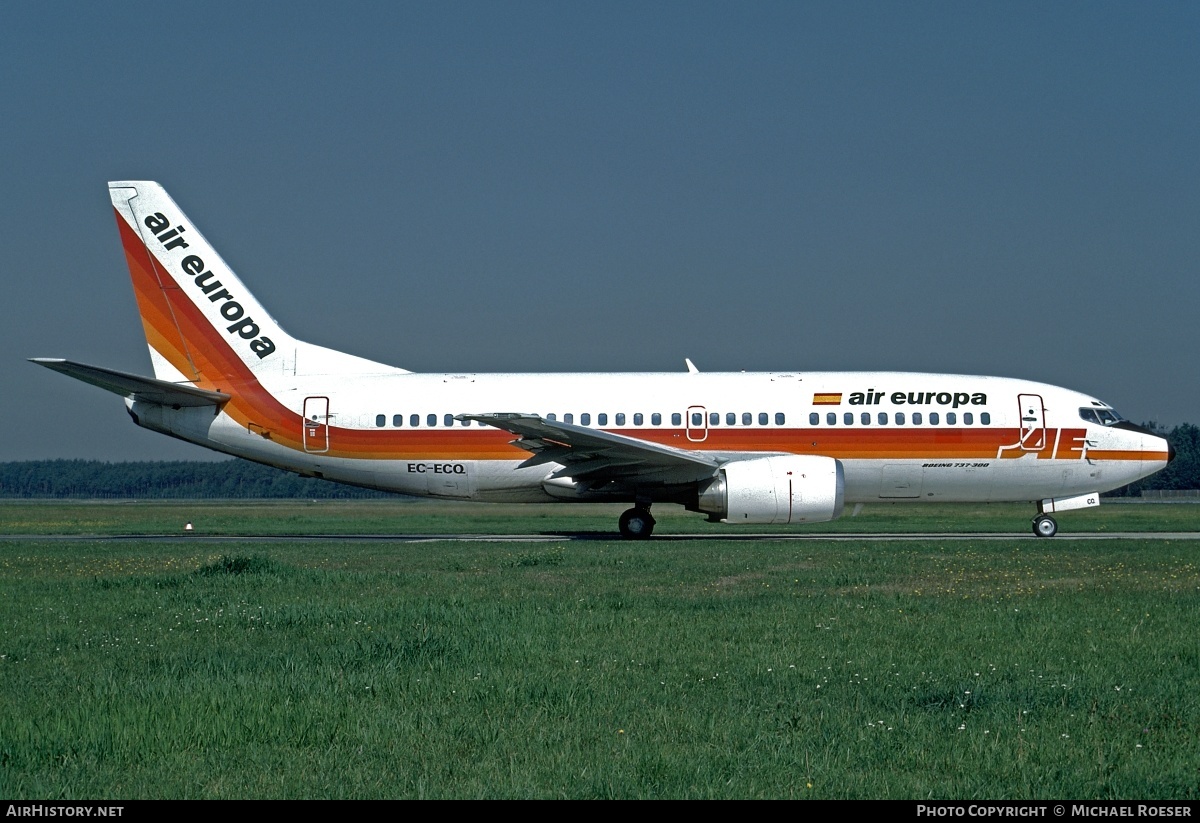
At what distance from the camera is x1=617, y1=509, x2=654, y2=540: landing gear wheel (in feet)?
86.8

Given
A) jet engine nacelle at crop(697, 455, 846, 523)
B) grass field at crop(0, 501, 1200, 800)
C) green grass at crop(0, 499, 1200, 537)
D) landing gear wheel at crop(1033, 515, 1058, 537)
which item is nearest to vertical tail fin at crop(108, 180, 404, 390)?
green grass at crop(0, 499, 1200, 537)

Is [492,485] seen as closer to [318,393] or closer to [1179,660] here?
[318,393]

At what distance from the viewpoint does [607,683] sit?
8.61 meters

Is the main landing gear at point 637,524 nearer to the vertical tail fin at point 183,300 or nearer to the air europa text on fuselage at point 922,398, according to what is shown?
the air europa text on fuselage at point 922,398

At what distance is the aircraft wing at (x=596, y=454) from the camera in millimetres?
23891

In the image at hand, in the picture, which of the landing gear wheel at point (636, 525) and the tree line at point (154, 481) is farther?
the tree line at point (154, 481)

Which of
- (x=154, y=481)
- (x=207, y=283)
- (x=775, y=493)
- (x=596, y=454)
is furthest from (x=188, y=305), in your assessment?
(x=154, y=481)

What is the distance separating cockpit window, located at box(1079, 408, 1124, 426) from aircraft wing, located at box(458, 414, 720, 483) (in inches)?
338

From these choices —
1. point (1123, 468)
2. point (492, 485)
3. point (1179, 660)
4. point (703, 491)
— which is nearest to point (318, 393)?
point (492, 485)

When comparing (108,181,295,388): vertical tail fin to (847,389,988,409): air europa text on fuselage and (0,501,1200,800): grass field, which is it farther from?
(847,389,988,409): air europa text on fuselage

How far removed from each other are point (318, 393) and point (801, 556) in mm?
12496

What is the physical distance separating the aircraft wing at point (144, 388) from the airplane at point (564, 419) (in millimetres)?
60

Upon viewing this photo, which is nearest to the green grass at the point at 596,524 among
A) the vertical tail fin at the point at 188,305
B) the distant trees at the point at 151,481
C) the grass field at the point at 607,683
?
the vertical tail fin at the point at 188,305

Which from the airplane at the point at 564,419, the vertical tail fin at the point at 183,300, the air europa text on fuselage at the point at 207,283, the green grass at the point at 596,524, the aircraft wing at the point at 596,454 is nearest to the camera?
the aircraft wing at the point at 596,454
